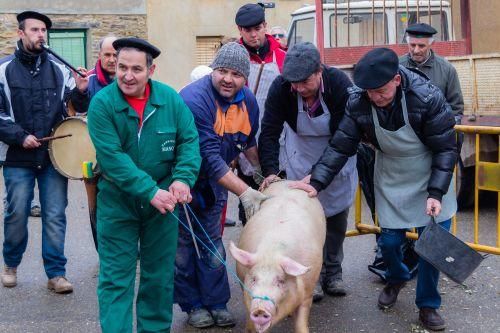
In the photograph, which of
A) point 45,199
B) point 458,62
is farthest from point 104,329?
point 458,62

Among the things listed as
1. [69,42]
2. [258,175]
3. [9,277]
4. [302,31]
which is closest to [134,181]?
[258,175]

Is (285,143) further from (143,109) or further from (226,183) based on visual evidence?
(143,109)

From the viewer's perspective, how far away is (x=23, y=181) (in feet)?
19.6

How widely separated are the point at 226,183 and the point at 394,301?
61.0 inches

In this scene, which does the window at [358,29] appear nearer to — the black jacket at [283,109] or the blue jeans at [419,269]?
the black jacket at [283,109]

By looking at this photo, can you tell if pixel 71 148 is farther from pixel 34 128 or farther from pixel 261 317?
pixel 261 317

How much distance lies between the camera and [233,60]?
5047 millimetres

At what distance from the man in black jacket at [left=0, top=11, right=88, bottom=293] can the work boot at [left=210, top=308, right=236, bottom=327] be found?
134cm

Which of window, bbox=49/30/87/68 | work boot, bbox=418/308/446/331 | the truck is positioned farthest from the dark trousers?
window, bbox=49/30/87/68

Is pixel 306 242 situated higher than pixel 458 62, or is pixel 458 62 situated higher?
pixel 458 62

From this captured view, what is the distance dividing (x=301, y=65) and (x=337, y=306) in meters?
1.78

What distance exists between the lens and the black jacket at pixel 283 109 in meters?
5.48

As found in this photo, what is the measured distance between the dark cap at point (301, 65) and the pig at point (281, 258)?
2.47 feet

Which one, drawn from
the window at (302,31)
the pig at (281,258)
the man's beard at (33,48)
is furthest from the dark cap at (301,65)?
the window at (302,31)
